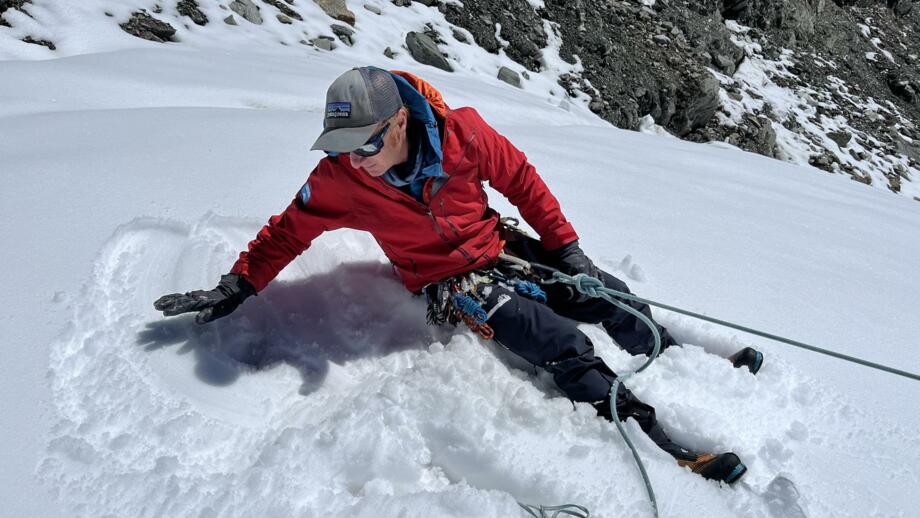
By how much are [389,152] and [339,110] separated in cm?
20

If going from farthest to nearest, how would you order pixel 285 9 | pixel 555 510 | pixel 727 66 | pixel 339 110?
pixel 727 66
pixel 285 9
pixel 339 110
pixel 555 510

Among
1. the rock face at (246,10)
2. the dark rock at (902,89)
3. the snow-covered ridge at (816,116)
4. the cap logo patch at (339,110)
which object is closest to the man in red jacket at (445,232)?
the cap logo patch at (339,110)

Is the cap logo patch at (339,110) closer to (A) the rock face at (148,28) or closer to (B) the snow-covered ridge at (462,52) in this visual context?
(B) the snow-covered ridge at (462,52)

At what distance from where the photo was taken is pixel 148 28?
17.9 ft

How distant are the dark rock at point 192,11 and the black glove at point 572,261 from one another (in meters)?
5.84

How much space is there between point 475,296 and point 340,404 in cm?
54

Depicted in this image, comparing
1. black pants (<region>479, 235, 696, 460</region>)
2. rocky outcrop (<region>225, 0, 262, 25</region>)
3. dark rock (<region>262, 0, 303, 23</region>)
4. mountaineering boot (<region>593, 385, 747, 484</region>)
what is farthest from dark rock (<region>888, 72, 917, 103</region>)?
mountaineering boot (<region>593, 385, 747, 484</region>)

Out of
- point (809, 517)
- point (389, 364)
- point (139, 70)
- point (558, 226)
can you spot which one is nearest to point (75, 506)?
Answer: point (389, 364)

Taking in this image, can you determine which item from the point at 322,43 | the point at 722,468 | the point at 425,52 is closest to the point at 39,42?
the point at 322,43

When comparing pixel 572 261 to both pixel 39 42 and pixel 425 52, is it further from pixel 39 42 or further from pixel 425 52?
pixel 425 52

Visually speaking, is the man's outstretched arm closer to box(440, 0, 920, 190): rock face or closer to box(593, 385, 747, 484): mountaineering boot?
box(593, 385, 747, 484): mountaineering boot

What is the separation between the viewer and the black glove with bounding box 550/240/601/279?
1.95 m

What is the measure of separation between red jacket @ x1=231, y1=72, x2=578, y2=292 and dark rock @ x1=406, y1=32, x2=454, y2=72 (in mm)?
6110

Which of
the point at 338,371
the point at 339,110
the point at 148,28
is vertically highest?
the point at 339,110
